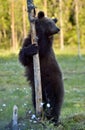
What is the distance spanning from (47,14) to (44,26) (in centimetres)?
3706

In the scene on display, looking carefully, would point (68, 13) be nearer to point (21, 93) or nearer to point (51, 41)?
point (21, 93)

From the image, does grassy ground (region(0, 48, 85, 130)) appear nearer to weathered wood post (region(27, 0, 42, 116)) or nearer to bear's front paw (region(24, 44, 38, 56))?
weathered wood post (region(27, 0, 42, 116))

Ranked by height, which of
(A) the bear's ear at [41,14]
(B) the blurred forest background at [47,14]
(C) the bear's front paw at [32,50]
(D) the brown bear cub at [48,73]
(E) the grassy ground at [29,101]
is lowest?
(B) the blurred forest background at [47,14]

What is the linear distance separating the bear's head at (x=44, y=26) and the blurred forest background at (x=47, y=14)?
31.2 meters

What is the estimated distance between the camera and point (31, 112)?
26.9 ft

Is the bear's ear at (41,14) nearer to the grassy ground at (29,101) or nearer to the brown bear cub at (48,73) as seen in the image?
the brown bear cub at (48,73)

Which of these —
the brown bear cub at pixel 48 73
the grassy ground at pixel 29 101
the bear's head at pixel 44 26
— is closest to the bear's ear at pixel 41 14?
the bear's head at pixel 44 26

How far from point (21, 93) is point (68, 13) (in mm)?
37210

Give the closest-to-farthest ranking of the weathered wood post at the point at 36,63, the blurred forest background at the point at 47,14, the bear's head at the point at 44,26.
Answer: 1. the weathered wood post at the point at 36,63
2. the bear's head at the point at 44,26
3. the blurred forest background at the point at 47,14

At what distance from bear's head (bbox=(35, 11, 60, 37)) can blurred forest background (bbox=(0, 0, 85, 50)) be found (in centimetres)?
3117

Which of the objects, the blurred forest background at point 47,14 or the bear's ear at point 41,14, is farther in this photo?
the blurred forest background at point 47,14

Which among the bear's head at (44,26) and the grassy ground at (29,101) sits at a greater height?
the bear's head at (44,26)

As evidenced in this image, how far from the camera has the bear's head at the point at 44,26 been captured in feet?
27.2

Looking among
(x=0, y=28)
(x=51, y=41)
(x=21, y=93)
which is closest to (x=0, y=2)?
(x=0, y=28)
